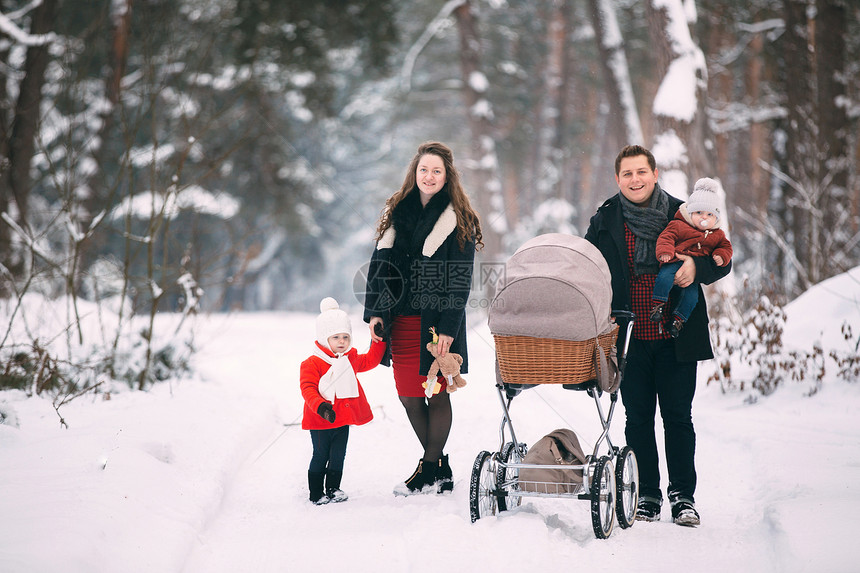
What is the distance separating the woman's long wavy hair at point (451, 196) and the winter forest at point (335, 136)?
5.37ft

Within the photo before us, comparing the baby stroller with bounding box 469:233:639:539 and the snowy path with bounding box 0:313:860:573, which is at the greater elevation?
the baby stroller with bounding box 469:233:639:539

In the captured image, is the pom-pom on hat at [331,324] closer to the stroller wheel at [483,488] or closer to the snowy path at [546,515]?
the snowy path at [546,515]

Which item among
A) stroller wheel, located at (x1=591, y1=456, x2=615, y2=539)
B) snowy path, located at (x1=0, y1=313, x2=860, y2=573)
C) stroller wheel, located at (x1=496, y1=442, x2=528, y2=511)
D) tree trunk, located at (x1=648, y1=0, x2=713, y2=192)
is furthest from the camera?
tree trunk, located at (x1=648, y1=0, x2=713, y2=192)

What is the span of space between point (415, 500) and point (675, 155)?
5.94 m

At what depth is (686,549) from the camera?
10.6 ft

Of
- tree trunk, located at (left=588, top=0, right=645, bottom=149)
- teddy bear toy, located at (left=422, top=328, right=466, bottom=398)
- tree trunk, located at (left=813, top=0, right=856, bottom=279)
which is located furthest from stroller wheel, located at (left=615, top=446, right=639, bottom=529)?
tree trunk, located at (left=588, top=0, right=645, bottom=149)

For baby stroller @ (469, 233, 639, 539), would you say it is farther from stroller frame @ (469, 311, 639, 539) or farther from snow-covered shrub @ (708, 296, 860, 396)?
snow-covered shrub @ (708, 296, 860, 396)

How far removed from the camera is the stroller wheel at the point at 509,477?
Result: 355 cm

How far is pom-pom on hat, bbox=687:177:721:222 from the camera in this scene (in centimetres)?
345

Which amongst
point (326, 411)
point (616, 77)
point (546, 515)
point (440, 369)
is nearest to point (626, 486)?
point (546, 515)

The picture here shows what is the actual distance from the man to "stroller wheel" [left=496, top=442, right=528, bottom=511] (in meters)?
0.64

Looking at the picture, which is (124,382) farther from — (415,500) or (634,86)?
(634,86)

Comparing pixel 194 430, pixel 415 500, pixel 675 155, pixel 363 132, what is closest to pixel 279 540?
pixel 415 500

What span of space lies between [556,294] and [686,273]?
2.28 ft
